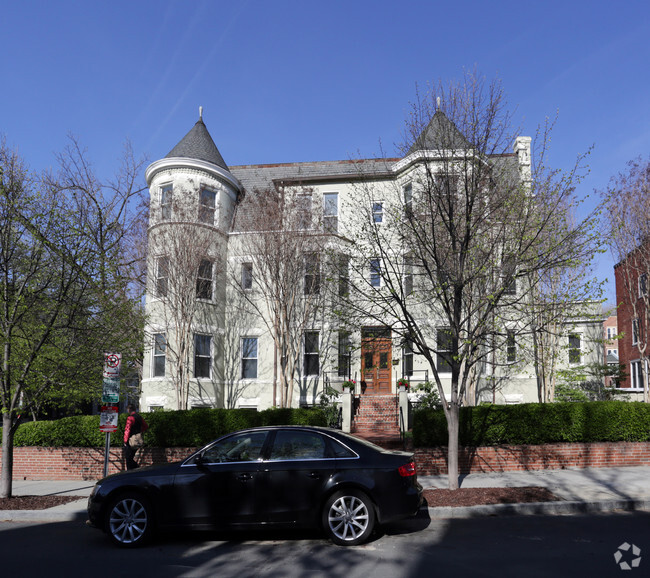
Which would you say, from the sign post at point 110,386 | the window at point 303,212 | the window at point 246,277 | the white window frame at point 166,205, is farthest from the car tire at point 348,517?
the white window frame at point 166,205

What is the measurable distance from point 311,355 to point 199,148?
9.49 meters

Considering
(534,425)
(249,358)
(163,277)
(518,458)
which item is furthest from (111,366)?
(249,358)

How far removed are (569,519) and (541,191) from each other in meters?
6.51

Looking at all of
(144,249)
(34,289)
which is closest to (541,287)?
(34,289)

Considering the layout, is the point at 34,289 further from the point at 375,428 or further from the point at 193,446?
the point at 375,428

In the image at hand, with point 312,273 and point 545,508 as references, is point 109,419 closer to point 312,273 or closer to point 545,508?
point 312,273

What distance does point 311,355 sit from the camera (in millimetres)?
20672

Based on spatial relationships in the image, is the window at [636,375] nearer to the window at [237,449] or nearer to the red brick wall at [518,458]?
the red brick wall at [518,458]

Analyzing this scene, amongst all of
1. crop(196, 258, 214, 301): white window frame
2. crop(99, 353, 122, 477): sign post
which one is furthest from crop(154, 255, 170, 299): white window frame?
crop(99, 353, 122, 477): sign post

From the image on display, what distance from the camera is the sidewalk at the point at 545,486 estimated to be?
8703 millimetres

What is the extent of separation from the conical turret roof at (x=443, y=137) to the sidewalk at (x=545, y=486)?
6.30m

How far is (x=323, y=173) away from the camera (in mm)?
23391

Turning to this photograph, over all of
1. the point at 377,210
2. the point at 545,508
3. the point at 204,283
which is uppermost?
the point at 377,210

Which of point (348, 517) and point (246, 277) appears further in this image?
point (246, 277)
